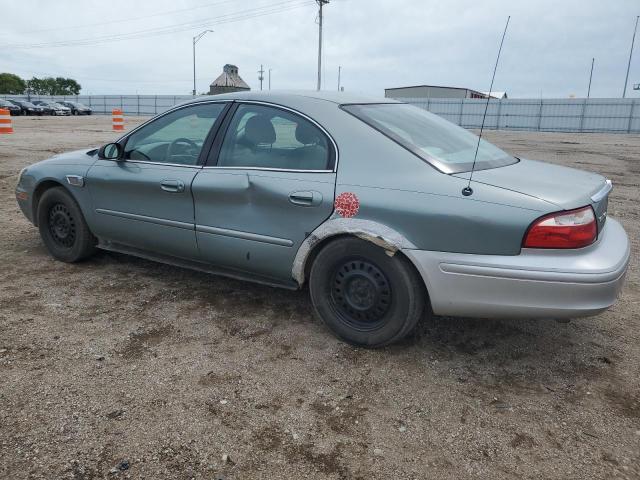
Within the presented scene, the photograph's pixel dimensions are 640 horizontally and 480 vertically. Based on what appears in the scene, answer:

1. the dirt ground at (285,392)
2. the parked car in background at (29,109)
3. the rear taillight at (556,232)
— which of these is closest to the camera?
the dirt ground at (285,392)

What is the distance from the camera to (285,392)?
272cm

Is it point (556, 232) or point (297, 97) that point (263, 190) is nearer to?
point (297, 97)

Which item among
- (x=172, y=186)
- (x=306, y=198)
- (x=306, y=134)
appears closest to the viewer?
(x=306, y=198)

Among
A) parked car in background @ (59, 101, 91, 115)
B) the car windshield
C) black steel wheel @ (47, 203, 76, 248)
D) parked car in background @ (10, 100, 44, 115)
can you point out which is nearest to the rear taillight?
the car windshield

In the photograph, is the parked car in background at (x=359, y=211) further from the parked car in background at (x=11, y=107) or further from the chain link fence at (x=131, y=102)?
the chain link fence at (x=131, y=102)

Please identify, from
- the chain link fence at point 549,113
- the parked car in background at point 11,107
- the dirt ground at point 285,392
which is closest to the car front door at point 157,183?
the dirt ground at point 285,392

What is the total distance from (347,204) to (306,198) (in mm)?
278

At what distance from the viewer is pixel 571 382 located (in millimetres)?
2855

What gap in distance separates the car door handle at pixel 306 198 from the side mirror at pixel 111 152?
1.73 metres

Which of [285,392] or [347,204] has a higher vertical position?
[347,204]

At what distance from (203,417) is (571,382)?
1929 millimetres

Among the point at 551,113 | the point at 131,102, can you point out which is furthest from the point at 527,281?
the point at 131,102

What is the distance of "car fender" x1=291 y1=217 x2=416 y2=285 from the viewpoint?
2.86 meters

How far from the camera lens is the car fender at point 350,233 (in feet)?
9.39
